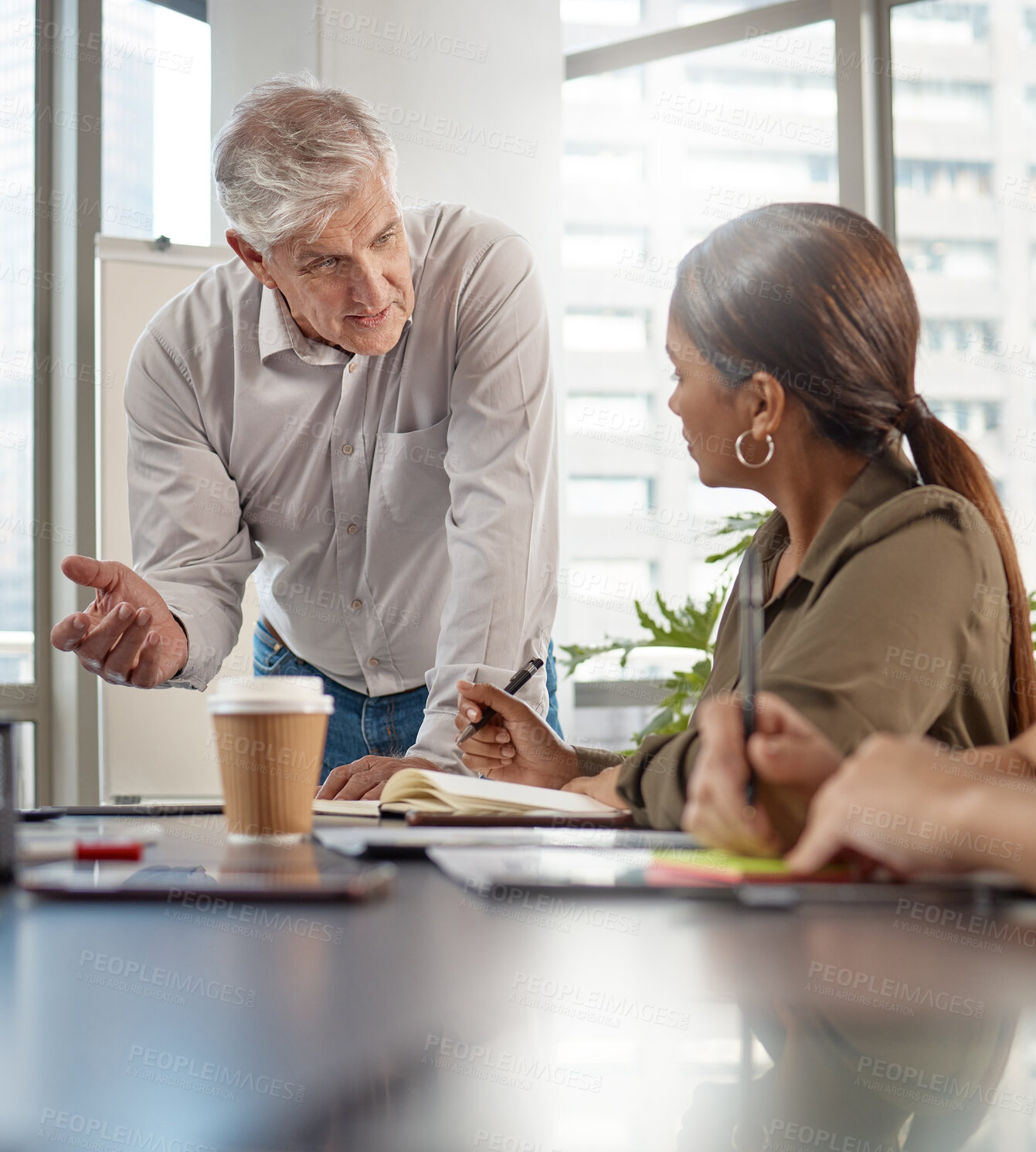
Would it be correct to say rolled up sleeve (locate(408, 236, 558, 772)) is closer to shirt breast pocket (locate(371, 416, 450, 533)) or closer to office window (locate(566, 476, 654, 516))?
shirt breast pocket (locate(371, 416, 450, 533))

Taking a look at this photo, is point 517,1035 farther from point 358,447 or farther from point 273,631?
point 273,631

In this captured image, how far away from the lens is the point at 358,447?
6.61ft

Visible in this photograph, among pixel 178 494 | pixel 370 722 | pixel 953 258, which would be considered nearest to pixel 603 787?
pixel 370 722

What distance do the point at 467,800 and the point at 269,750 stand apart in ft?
0.81

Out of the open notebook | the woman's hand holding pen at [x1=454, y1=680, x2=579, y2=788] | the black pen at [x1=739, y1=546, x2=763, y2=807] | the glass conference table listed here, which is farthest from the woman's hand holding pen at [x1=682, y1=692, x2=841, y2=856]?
the woman's hand holding pen at [x1=454, y1=680, x2=579, y2=788]

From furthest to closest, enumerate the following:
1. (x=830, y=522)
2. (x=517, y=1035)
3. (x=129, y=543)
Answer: (x=129, y=543) → (x=830, y=522) → (x=517, y=1035)

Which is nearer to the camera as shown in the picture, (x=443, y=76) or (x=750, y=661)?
(x=750, y=661)

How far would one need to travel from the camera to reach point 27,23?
12.5 ft

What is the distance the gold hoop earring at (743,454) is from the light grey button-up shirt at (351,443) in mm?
616

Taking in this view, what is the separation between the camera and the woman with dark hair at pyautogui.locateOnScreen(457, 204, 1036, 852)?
0.98 m

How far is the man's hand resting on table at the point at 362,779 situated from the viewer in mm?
1346

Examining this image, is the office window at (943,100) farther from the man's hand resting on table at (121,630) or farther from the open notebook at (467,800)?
the open notebook at (467,800)

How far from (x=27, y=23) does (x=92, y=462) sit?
1.38 m

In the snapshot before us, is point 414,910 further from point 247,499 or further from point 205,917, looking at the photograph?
point 247,499
